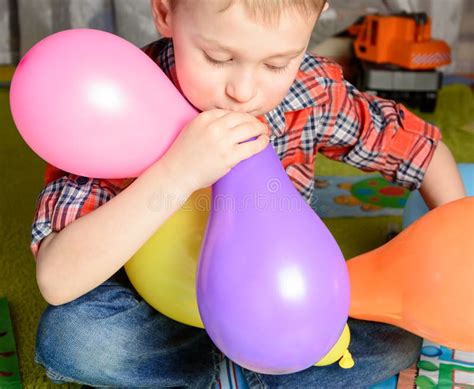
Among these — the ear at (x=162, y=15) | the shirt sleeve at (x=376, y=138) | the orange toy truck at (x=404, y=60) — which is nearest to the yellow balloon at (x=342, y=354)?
the shirt sleeve at (x=376, y=138)

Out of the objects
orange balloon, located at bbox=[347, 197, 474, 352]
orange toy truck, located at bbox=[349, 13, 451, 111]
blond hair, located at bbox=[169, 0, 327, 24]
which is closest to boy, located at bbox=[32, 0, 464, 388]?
blond hair, located at bbox=[169, 0, 327, 24]

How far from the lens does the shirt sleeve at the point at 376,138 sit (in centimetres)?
89

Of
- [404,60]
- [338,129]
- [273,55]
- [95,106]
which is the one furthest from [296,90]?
[404,60]

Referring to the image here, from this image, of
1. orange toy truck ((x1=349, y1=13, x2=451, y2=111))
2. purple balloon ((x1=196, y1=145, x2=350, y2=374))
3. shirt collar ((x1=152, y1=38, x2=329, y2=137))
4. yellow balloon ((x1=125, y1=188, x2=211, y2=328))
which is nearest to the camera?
purple balloon ((x1=196, y1=145, x2=350, y2=374))

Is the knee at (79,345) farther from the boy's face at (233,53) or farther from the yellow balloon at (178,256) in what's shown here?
the boy's face at (233,53)

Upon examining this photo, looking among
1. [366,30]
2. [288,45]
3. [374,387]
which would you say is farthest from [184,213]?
[366,30]

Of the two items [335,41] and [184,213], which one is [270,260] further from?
[335,41]

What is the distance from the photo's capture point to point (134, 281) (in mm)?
757

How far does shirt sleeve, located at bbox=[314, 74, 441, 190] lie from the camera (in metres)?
0.89

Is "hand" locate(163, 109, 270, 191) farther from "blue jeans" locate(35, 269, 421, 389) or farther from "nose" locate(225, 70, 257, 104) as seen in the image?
"blue jeans" locate(35, 269, 421, 389)

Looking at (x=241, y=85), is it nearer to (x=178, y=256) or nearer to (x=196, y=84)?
(x=196, y=84)

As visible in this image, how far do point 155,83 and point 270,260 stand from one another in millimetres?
201

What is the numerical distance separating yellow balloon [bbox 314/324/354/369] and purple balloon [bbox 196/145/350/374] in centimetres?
10

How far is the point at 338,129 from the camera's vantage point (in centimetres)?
Result: 89
